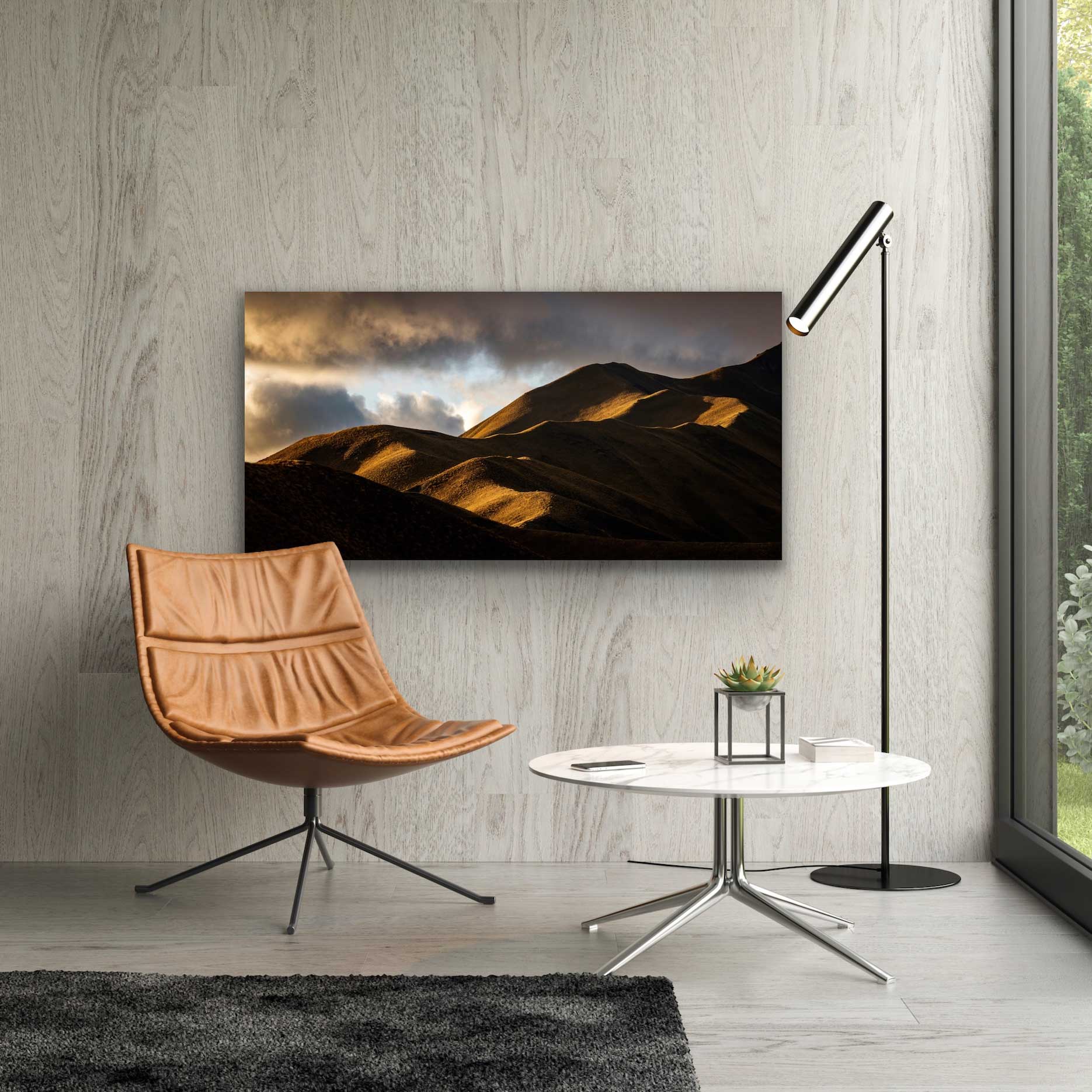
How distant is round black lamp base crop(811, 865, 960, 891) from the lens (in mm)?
3057

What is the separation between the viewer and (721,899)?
254 cm

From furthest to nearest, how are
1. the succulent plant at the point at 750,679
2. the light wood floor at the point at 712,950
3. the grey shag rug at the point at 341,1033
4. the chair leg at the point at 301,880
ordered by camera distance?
the chair leg at the point at 301,880
the succulent plant at the point at 750,679
the light wood floor at the point at 712,950
the grey shag rug at the point at 341,1033

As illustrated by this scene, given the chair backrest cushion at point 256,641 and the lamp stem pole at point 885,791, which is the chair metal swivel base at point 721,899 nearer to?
the lamp stem pole at point 885,791

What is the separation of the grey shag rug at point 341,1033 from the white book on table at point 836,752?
1.97 ft

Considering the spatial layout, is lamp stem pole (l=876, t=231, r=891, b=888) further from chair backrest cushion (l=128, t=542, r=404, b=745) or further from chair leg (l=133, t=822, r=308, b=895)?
chair leg (l=133, t=822, r=308, b=895)

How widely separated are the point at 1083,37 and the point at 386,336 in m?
1.94

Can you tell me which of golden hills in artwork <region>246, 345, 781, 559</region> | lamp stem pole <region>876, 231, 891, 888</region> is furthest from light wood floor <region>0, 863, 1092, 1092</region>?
golden hills in artwork <region>246, 345, 781, 559</region>

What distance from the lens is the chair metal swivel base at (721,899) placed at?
237 cm

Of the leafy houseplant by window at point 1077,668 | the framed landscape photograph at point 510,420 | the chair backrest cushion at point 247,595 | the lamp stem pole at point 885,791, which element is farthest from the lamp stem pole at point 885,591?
the chair backrest cushion at point 247,595

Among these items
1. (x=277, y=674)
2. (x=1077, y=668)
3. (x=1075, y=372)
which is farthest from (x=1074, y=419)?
(x=277, y=674)

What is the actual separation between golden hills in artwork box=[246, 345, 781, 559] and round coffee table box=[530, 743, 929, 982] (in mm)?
843

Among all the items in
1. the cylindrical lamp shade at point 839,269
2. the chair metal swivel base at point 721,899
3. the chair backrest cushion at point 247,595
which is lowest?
the chair metal swivel base at point 721,899

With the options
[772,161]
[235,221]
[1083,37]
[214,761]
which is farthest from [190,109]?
[1083,37]

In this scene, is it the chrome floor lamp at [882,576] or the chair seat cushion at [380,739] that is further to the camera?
the chrome floor lamp at [882,576]
